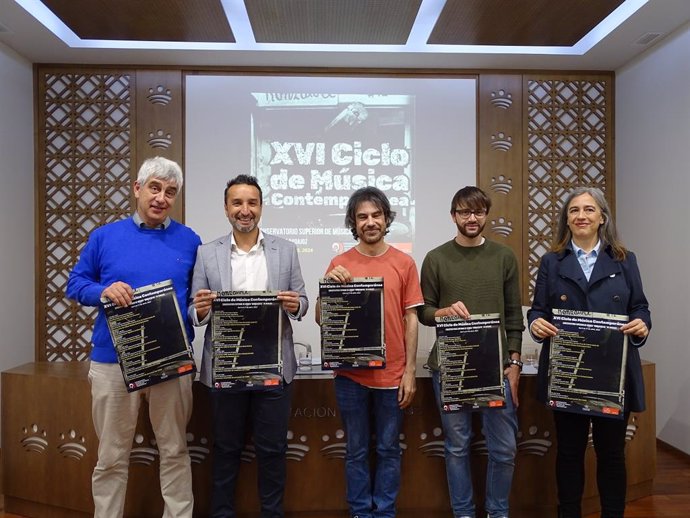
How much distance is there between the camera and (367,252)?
2357mm

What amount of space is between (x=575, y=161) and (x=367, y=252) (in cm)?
346

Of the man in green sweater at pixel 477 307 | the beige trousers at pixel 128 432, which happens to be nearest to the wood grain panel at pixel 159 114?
the beige trousers at pixel 128 432

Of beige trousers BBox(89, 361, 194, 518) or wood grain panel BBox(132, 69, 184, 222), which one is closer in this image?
beige trousers BBox(89, 361, 194, 518)

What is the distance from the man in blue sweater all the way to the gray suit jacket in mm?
84

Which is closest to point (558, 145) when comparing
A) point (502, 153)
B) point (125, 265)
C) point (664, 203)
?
point (502, 153)

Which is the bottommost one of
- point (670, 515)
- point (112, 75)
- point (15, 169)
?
point (670, 515)

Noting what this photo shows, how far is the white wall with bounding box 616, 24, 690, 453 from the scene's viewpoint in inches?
156

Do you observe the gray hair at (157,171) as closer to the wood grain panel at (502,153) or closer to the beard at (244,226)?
the beard at (244,226)

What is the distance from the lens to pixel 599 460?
2256mm

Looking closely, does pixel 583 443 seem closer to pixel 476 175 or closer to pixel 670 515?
pixel 670 515

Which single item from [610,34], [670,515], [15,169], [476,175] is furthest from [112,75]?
[670,515]

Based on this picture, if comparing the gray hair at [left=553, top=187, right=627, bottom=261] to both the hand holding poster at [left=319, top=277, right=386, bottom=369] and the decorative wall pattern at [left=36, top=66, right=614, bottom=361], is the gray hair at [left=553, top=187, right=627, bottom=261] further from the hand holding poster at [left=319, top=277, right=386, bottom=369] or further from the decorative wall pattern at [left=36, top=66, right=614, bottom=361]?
the decorative wall pattern at [left=36, top=66, right=614, bottom=361]

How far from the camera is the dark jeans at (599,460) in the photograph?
86.7 inches

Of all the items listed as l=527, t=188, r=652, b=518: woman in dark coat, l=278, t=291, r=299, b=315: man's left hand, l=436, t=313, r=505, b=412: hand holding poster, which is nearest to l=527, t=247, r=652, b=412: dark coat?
l=527, t=188, r=652, b=518: woman in dark coat
